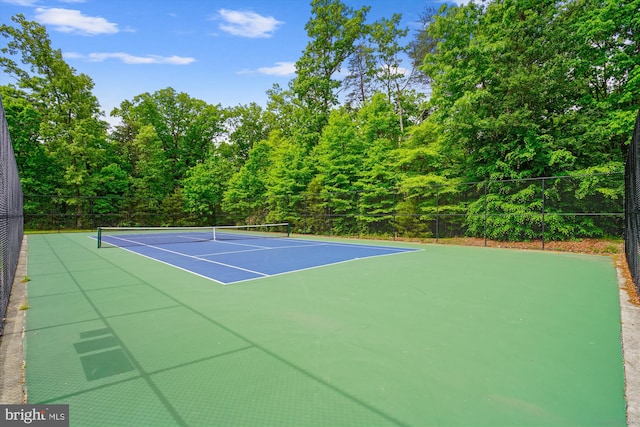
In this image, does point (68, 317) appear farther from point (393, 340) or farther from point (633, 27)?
point (633, 27)

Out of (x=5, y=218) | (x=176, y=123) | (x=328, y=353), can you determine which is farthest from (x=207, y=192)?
(x=328, y=353)

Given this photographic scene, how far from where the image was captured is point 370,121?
2070cm

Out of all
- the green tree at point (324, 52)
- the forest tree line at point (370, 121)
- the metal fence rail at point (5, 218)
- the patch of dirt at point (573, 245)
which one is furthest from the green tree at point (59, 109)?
the patch of dirt at point (573, 245)

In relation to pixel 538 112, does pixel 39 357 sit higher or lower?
lower

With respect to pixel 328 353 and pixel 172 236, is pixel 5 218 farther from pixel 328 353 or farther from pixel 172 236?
pixel 172 236

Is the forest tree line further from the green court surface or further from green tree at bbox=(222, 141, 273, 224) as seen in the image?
the green court surface

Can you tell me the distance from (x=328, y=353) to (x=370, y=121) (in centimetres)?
1914

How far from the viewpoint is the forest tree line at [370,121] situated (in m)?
13.6

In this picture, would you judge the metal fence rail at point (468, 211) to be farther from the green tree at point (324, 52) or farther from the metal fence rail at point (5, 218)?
the metal fence rail at point (5, 218)

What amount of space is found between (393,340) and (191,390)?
1955mm

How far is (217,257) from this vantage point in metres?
9.85

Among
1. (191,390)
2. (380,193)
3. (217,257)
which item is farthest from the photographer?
(380,193)

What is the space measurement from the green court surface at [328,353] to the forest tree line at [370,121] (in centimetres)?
1003

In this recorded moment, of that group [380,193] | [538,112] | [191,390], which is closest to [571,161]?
[538,112]
